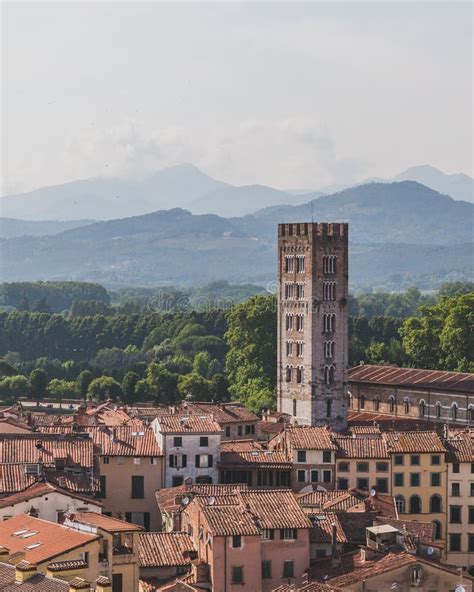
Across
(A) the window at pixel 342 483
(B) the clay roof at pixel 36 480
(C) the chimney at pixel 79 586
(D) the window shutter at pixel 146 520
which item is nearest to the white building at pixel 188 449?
(D) the window shutter at pixel 146 520

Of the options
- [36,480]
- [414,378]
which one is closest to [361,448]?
[36,480]

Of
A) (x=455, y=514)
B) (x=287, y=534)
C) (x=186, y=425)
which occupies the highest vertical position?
(x=186, y=425)

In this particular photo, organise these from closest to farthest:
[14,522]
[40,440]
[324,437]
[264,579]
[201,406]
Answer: [14,522], [264,579], [40,440], [324,437], [201,406]

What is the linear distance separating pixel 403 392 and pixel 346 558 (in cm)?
5119

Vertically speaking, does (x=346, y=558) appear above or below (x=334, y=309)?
below

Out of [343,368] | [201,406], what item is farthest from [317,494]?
[343,368]

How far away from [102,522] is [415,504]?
22.1m

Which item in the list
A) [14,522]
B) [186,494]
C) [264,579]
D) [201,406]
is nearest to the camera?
[14,522]

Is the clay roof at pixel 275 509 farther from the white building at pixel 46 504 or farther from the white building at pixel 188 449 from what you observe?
the white building at pixel 188 449

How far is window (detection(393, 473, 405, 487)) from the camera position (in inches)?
2608

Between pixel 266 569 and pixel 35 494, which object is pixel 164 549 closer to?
pixel 266 569

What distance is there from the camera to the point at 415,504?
66.2 metres

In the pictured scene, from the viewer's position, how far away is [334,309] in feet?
328

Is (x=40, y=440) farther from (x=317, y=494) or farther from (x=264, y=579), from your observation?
(x=264, y=579)
